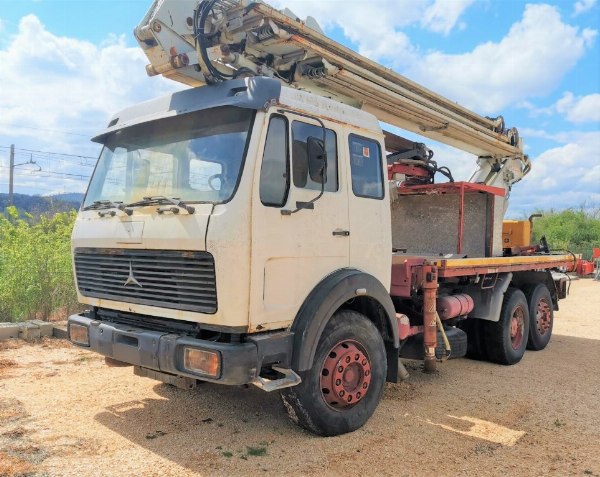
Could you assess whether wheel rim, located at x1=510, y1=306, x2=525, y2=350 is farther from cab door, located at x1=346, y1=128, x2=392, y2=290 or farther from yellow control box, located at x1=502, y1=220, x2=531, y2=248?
cab door, located at x1=346, y1=128, x2=392, y2=290

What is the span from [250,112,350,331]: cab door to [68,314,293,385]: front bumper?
0.48 feet

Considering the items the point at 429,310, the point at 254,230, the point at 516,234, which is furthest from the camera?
the point at 516,234

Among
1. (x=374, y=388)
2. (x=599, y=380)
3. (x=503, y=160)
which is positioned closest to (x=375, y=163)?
(x=374, y=388)

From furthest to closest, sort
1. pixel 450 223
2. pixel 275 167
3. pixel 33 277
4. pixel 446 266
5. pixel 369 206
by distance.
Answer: pixel 33 277
pixel 450 223
pixel 446 266
pixel 369 206
pixel 275 167

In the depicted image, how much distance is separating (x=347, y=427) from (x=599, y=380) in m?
3.61

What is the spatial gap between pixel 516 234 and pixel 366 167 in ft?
14.8

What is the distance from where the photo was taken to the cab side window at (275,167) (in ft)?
12.3

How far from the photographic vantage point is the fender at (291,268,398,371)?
383 centimetres

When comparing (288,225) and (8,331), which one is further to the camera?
(8,331)

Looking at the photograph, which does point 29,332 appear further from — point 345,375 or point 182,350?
point 345,375

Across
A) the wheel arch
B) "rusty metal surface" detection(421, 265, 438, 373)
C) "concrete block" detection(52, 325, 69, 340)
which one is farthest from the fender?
"concrete block" detection(52, 325, 69, 340)

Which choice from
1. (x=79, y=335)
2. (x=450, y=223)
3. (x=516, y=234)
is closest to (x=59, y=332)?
(x=79, y=335)

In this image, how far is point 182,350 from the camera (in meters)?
3.64

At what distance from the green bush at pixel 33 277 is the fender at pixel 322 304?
5.41 metres
